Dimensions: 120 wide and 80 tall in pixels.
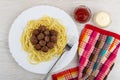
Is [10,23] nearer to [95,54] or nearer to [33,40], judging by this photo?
[33,40]

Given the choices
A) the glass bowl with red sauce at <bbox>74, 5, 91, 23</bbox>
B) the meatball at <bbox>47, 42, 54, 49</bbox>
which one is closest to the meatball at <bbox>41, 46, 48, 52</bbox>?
the meatball at <bbox>47, 42, 54, 49</bbox>

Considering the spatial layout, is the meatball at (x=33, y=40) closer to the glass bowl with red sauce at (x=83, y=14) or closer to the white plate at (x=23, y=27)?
the white plate at (x=23, y=27)

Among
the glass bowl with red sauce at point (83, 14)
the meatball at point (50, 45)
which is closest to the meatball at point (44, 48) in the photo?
the meatball at point (50, 45)

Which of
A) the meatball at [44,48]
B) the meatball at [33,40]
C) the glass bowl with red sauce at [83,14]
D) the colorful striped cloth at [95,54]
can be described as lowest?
the colorful striped cloth at [95,54]

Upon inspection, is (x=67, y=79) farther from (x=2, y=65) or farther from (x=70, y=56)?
(x=2, y=65)

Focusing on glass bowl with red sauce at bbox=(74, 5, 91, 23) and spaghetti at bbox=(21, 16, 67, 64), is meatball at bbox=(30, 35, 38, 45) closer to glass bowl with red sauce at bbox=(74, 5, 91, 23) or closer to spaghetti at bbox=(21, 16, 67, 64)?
spaghetti at bbox=(21, 16, 67, 64)

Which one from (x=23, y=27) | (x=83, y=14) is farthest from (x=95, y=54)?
(x=23, y=27)
